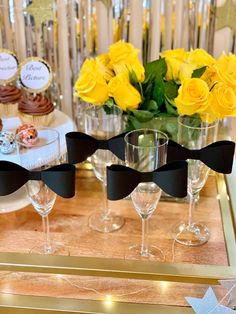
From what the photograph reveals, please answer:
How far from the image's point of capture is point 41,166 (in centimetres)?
91

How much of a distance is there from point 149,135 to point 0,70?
45 centimetres

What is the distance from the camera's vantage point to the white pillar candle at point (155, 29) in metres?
1.15

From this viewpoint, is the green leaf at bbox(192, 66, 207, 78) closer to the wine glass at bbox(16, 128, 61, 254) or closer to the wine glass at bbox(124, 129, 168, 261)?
the wine glass at bbox(124, 129, 168, 261)

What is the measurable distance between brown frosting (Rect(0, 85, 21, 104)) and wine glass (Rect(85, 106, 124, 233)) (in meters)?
0.25

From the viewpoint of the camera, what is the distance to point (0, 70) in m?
1.17

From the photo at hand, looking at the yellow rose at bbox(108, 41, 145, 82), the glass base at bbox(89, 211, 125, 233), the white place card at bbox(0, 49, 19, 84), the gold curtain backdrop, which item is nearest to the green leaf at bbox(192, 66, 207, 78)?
the yellow rose at bbox(108, 41, 145, 82)

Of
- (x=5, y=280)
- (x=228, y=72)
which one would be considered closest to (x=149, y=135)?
(x=228, y=72)

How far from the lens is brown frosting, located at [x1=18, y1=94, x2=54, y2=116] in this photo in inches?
45.9

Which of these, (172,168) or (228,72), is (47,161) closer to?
(172,168)

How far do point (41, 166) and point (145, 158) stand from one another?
20 centimetres

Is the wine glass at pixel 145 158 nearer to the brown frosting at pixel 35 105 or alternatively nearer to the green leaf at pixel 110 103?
the green leaf at pixel 110 103

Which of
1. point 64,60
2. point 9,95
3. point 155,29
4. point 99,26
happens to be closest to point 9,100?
point 9,95

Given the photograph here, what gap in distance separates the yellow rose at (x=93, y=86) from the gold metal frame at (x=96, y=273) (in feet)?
1.04

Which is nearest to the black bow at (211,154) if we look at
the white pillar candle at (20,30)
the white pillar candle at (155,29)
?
the white pillar candle at (155,29)
